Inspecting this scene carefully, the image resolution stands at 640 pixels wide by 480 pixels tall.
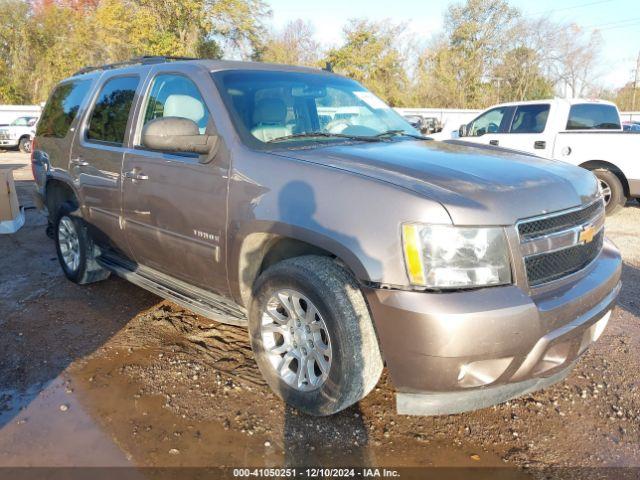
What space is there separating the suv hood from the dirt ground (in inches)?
45.6

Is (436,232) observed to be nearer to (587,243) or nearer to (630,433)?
(587,243)

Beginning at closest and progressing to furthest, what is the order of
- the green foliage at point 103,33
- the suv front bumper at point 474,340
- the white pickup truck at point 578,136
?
1. the suv front bumper at point 474,340
2. the white pickup truck at point 578,136
3. the green foliage at point 103,33

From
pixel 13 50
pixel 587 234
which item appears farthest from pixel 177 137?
pixel 13 50

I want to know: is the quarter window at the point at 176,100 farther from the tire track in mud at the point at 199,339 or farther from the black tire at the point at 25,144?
the black tire at the point at 25,144

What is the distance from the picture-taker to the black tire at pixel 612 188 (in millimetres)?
8070

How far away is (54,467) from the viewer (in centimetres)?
238

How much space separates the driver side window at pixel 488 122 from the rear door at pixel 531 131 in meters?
0.27

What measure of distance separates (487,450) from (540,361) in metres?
0.54

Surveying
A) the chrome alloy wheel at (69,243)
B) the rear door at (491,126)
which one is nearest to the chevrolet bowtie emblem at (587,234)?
the chrome alloy wheel at (69,243)

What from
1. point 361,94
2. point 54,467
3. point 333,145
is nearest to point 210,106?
point 333,145

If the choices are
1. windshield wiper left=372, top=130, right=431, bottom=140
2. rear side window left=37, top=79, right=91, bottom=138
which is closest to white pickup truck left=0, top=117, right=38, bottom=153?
rear side window left=37, top=79, right=91, bottom=138

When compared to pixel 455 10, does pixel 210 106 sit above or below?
below

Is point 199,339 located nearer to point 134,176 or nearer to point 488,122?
point 134,176

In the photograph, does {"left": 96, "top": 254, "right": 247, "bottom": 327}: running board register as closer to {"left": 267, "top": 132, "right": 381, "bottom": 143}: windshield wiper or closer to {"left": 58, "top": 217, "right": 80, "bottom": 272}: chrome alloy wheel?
{"left": 58, "top": 217, "right": 80, "bottom": 272}: chrome alloy wheel
